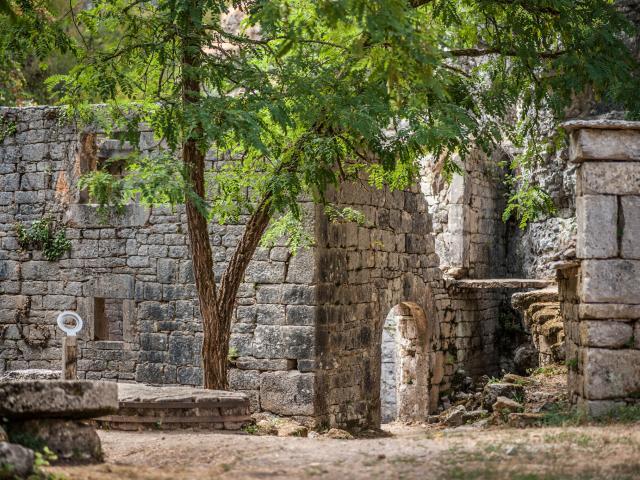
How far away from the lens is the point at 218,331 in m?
9.88

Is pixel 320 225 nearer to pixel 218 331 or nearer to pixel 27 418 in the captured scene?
pixel 218 331

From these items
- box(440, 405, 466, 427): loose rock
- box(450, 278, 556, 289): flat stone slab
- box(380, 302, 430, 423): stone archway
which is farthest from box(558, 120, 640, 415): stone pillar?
box(450, 278, 556, 289): flat stone slab

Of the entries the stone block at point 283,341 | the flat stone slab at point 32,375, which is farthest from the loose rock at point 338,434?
the flat stone slab at point 32,375

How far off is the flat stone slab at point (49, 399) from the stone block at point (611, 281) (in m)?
3.97

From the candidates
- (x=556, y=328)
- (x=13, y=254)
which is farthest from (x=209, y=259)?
(x=556, y=328)

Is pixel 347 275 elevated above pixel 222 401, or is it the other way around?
pixel 347 275

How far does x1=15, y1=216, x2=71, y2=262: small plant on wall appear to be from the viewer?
13055mm

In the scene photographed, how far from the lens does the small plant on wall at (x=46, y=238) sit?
514 inches

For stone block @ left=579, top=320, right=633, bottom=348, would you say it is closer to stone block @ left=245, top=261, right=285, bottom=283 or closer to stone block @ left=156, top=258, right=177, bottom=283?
stone block @ left=245, top=261, right=285, bottom=283

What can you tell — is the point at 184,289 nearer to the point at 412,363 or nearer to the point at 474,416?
the point at 474,416

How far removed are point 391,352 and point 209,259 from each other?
28.8ft

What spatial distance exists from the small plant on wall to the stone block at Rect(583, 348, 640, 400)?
7.30m

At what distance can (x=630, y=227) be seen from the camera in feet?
27.0

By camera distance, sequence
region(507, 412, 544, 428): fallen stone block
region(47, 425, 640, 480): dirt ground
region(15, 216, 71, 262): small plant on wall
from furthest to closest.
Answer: region(15, 216, 71, 262): small plant on wall → region(507, 412, 544, 428): fallen stone block → region(47, 425, 640, 480): dirt ground
